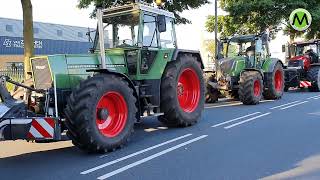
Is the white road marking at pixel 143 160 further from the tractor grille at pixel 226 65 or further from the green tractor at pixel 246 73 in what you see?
the tractor grille at pixel 226 65

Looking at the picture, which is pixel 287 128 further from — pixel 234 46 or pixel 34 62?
pixel 234 46

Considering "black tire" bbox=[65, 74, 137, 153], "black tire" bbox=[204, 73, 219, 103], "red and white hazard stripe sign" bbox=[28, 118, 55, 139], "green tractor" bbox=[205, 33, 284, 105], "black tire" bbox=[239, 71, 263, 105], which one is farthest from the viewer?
"black tire" bbox=[204, 73, 219, 103]

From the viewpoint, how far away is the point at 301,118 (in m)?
11.7

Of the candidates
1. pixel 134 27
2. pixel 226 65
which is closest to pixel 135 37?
pixel 134 27

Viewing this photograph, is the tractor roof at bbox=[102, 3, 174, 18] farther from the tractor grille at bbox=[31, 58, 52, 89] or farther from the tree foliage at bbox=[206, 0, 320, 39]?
the tree foliage at bbox=[206, 0, 320, 39]

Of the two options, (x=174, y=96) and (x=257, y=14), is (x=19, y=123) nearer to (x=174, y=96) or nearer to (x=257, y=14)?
(x=174, y=96)

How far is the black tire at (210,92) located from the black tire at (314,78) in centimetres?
631

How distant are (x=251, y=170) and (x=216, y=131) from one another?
329 centimetres

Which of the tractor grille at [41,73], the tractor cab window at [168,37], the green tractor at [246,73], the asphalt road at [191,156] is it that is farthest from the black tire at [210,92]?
the tractor grille at [41,73]

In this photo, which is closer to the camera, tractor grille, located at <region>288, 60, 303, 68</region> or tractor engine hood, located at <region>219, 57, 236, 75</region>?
tractor engine hood, located at <region>219, 57, 236, 75</region>

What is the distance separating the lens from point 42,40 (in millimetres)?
54344

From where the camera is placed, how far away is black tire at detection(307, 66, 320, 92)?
20.9 metres

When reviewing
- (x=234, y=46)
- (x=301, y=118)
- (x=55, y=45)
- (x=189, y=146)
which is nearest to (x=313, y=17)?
(x=234, y=46)

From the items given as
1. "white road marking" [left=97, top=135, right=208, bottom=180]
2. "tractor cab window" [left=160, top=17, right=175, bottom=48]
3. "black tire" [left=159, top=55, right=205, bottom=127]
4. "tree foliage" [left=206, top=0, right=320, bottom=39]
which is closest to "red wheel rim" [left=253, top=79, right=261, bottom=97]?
"black tire" [left=159, top=55, right=205, bottom=127]
